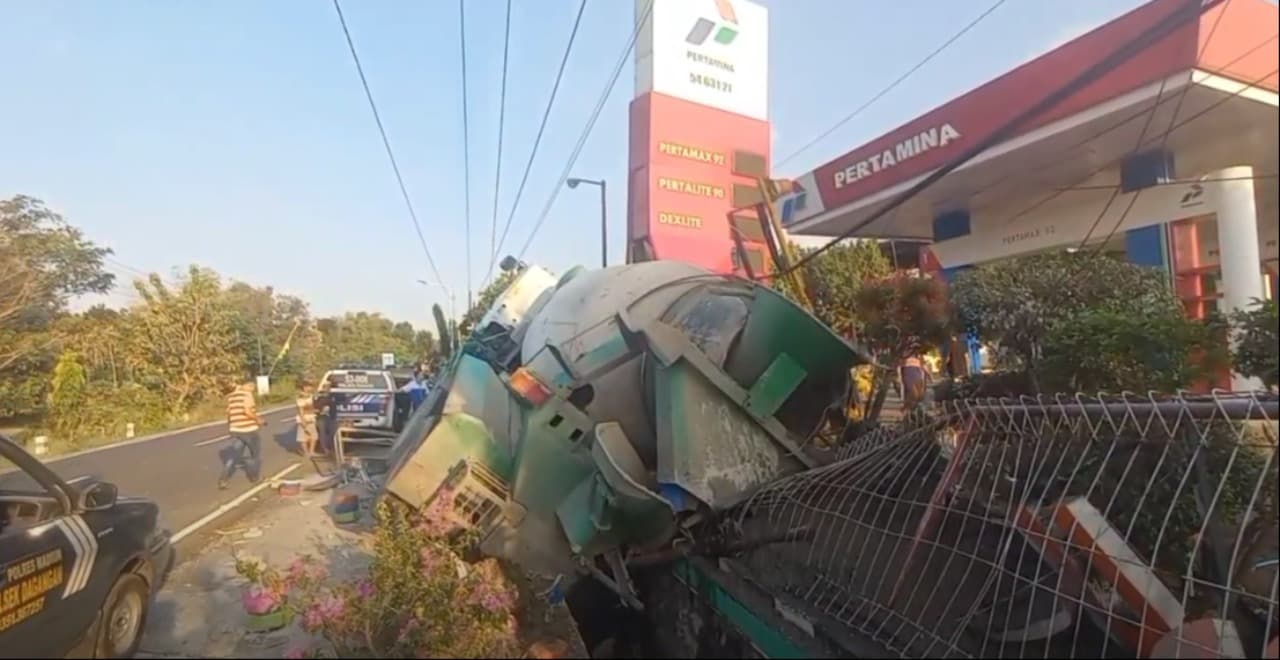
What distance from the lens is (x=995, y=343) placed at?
4684 mm

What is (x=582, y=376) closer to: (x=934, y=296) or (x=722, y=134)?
(x=934, y=296)

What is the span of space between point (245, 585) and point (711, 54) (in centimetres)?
2513

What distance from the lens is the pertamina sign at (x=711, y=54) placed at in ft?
83.9

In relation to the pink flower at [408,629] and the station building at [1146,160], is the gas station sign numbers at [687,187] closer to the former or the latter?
the station building at [1146,160]

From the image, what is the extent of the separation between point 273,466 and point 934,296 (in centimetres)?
1194

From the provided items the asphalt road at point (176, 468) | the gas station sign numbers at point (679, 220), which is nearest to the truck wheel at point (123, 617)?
the asphalt road at point (176, 468)

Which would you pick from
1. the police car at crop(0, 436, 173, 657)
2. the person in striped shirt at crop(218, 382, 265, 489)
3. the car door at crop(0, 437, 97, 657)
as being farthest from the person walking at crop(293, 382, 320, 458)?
the car door at crop(0, 437, 97, 657)

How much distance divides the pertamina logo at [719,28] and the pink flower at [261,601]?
25.1 meters

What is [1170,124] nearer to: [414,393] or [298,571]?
[298,571]

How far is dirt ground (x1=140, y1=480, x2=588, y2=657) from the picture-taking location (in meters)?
4.16

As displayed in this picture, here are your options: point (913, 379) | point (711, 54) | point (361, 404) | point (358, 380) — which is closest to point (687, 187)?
point (711, 54)

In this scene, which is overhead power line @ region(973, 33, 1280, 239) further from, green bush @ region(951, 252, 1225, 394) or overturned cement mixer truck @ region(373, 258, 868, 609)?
overturned cement mixer truck @ region(373, 258, 868, 609)

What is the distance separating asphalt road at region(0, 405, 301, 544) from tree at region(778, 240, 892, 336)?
22.8ft

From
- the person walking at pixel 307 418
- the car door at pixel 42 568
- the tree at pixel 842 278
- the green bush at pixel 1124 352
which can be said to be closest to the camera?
the green bush at pixel 1124 352
